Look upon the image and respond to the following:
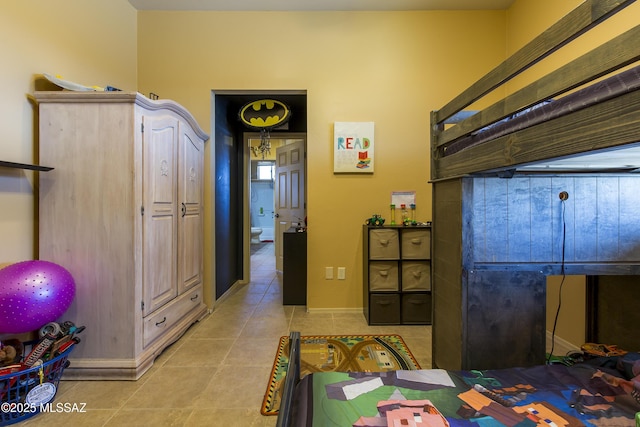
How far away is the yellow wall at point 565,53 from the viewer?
67.2 inches

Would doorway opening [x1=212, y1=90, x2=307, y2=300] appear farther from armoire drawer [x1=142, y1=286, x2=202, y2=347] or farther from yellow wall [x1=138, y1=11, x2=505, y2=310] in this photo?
armoire drawer [x1=142, y1=286, x2=202, y2=347]

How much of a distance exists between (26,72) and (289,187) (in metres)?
2.93

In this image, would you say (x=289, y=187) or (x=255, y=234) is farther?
(x=255, y=234)

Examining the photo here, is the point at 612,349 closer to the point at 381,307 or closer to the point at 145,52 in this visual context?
the point at 381,307

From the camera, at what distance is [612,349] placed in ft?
5.10

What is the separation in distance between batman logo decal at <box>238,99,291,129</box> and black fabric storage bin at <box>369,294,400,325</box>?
2.11 metres

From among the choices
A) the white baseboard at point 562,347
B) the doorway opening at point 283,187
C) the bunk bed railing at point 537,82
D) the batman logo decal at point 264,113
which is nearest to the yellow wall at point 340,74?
the batman logo decal at point 264,113

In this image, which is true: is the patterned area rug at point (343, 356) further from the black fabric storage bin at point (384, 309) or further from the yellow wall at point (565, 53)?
the yellow wall at point (565, 53)

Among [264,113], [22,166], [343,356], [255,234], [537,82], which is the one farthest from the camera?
[255,234]

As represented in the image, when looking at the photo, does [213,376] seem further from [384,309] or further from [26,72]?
[26,72]

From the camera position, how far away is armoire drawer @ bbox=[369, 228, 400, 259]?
8.56 ft

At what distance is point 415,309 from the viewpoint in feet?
8.52

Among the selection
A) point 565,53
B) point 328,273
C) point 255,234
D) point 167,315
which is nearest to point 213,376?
point 167,315

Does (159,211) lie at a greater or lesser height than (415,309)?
greater
